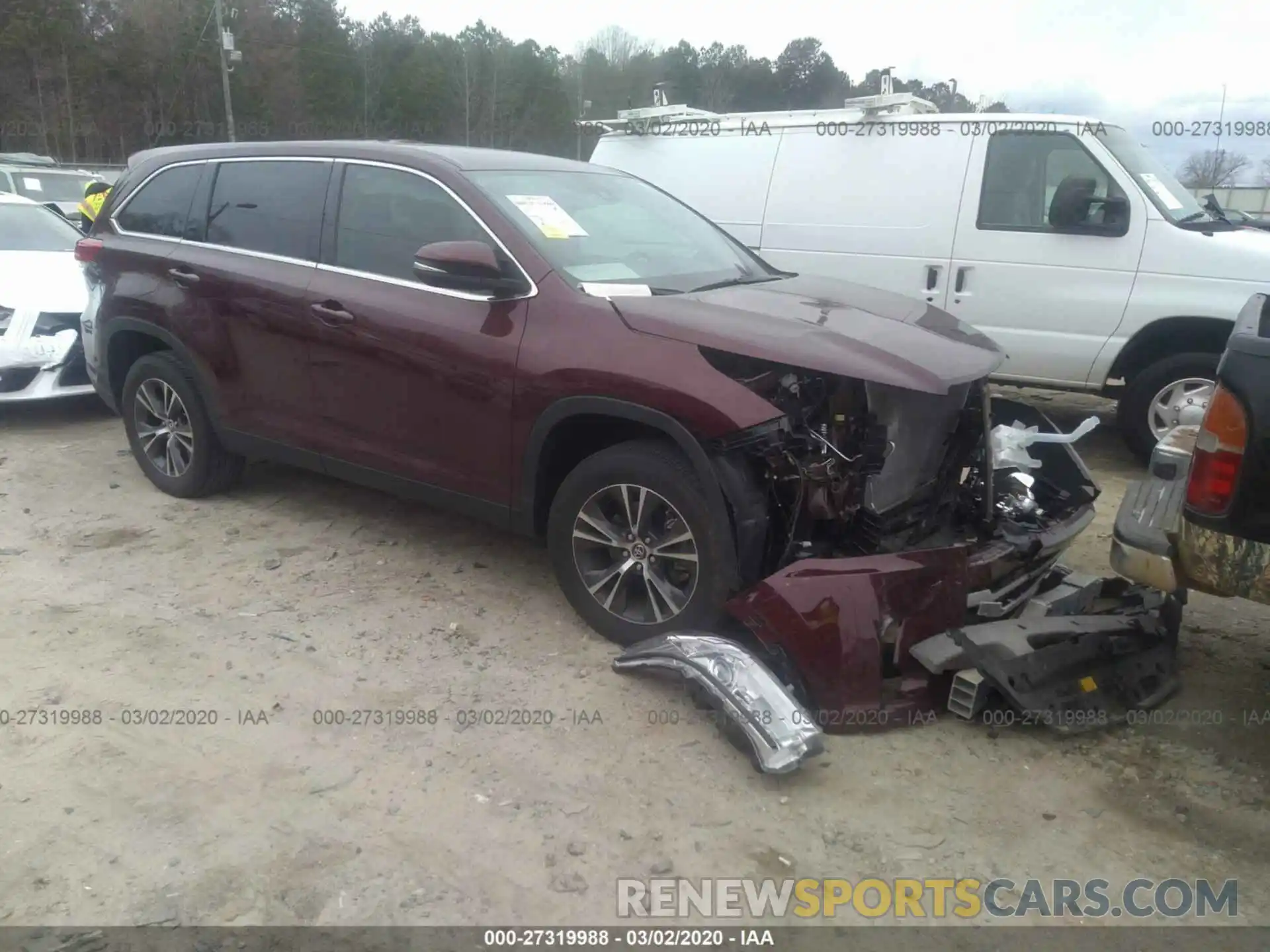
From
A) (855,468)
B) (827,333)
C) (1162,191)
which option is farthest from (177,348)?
(1162,191)

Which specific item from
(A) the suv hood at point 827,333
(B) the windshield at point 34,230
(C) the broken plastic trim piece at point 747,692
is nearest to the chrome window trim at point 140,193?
(A) the suv hood at point 827,333

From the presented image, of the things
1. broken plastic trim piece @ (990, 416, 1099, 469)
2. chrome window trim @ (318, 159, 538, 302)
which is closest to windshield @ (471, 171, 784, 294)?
chrome window trim @ (318, 159, 538, 302)

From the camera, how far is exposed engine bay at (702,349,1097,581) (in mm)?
3418

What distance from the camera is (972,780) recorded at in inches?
119

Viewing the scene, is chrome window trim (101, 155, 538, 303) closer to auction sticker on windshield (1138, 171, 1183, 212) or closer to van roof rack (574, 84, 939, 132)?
van roof rack (574, 84, 939, 132)

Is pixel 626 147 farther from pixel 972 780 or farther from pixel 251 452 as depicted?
pixel 972 780

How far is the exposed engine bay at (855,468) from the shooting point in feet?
11.2

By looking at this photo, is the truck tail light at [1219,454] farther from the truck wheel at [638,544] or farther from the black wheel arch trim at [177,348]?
the black wheel arch trim at [177,348]

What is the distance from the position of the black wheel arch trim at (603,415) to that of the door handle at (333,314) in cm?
108

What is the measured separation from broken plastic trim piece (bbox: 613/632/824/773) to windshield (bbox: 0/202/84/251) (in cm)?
690

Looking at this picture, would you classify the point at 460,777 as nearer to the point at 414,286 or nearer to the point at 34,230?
the point at 414,286

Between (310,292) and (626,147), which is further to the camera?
(626,147)

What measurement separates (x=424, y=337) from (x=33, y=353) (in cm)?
418

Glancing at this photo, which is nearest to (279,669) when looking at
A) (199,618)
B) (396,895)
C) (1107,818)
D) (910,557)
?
(199,618)
